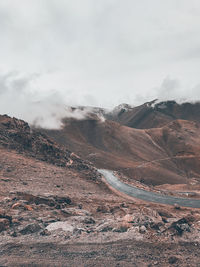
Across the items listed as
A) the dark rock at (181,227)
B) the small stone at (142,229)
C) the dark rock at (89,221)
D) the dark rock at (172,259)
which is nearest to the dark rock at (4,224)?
the dark rock at (89,221)

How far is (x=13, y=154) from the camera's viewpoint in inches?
3406

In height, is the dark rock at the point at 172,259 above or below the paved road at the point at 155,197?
below

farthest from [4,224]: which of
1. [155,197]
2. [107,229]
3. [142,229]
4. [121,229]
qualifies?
[155,197]

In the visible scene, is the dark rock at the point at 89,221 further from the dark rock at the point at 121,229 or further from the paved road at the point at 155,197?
the paved road at the point at 155,197

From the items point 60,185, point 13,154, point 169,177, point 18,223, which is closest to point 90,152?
point 169,177

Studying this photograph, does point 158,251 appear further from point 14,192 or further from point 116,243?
point 14,192

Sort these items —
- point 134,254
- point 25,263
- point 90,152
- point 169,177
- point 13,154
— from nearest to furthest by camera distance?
point 25,263 < point 134,254 < point 13,154 < point 169,177 < point 90,152

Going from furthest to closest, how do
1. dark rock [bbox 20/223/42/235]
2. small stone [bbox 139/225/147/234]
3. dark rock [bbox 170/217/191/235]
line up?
dark rock [bbox 170/217/191/235]
small stone [bbox 139/225/147/234]
dark rock [bbox 20/223/42/235]

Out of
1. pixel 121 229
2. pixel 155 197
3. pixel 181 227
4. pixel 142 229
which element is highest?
pixel 155 197

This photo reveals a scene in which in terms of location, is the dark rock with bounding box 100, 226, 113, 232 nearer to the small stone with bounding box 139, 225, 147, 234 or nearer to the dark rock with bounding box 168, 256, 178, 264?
the small stone with bounding box 139, 225, 147, 234

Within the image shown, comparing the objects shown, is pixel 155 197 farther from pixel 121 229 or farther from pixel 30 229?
pixel 30 229

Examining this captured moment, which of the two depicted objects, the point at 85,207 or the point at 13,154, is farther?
the point at 13,154

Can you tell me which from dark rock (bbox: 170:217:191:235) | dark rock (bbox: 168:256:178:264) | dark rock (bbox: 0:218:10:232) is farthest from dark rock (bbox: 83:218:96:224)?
dark rock (bbox: 168:256:178:264)

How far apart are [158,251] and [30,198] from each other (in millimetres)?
27846
